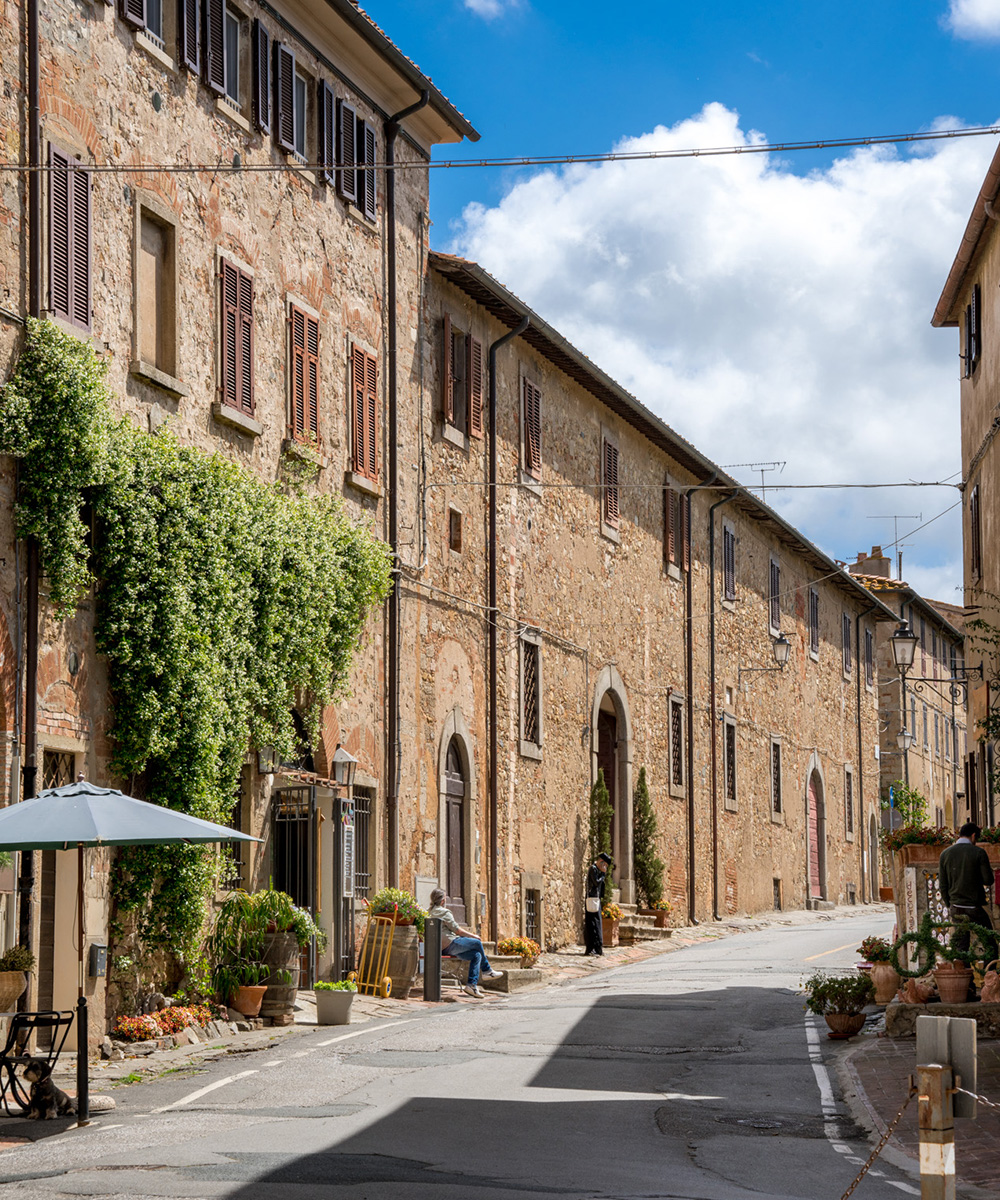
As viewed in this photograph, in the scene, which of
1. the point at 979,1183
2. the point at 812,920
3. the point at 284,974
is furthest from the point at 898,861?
the point at 812,920

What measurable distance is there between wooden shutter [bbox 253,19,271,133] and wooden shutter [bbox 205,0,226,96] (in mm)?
580

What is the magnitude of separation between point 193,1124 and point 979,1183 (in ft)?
14.5

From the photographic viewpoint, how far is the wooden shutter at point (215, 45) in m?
17.6

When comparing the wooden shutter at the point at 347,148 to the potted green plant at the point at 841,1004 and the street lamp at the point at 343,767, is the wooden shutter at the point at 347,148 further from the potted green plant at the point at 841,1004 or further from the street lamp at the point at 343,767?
the potted green plant at the point at 841,1004

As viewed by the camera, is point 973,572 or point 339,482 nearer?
point 339,482

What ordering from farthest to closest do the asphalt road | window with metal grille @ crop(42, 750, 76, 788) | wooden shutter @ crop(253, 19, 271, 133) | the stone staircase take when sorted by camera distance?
the stone staircase → wooden shutter @ crop(253, 19, 271, 133) → window with metal grille @ crop(42, 750, 76, 788) → the asphalt road

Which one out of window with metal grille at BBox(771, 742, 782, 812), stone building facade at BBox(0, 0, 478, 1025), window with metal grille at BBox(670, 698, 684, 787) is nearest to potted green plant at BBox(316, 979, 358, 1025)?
stone building facade at BBox(0, 0, 478, 1025)

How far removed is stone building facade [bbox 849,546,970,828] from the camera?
49188mm

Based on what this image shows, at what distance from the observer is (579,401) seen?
27.8 meters

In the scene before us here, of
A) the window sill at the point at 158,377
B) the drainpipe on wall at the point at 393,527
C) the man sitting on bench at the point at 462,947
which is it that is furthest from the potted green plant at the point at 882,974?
the window sill at the point at 158,377

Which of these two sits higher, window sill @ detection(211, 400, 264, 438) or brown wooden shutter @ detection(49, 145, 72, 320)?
brown wooden shutter @ detection(49, 145, 72, 320)

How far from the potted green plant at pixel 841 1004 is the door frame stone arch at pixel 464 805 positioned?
7.46m

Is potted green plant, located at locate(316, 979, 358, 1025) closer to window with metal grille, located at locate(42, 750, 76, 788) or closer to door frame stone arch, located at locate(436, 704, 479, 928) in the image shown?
window with metal grille, located at locate(42, 750, 76, 788)

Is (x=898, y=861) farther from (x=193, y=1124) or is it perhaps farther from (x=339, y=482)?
(x=193, y=1124)
